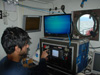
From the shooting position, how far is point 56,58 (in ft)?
4.90

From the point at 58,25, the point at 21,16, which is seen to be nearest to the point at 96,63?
the point at 58,25

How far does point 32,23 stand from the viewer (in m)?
2.04

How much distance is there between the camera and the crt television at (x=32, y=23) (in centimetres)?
193

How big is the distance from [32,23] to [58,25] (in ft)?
2.26

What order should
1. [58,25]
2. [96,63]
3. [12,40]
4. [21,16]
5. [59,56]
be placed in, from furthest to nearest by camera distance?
[21,16] < [58,25] < [59,56] < [96,63] < [12,40]

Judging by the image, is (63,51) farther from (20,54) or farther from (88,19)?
(88,19)

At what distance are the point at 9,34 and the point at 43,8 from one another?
1.49 m

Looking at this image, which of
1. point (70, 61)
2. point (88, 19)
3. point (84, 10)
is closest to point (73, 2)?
point (84, 10)

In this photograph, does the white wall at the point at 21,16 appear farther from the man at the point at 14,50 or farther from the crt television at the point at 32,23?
the man at the point at 14,50

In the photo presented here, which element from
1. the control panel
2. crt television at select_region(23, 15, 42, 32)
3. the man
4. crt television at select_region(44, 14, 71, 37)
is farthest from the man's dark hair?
crt television at select_region(23, 15, 42, 32)

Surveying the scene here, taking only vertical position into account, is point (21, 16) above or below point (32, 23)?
above

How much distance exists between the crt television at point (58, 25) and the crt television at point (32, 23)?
1.40 ft

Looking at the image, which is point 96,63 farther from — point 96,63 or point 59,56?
point 59,56

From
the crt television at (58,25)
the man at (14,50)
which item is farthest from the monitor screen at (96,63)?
the man at (14,50)
